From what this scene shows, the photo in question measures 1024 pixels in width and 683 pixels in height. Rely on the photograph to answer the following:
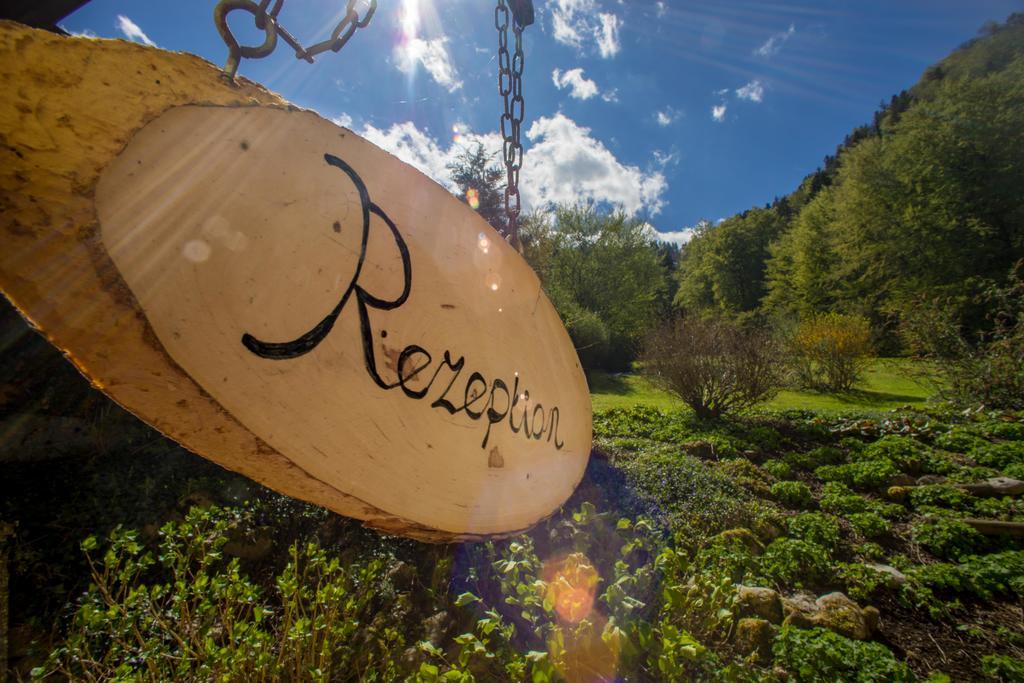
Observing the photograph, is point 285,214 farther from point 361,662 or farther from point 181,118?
point 361,662

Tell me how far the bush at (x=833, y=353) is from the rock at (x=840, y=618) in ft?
34.4

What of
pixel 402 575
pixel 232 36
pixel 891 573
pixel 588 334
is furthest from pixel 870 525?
pixel 588 334

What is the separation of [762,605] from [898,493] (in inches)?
110

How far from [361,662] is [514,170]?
78.2 inches

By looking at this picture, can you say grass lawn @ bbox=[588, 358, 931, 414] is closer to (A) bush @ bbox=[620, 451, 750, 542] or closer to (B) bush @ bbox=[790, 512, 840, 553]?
(A) bush @ bbox=[620, 451, 750, 542]

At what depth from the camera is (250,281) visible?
44cm

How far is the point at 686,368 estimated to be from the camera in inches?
277

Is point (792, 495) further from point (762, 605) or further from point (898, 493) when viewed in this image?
point (762, 605)

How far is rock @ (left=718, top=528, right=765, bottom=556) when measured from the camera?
285 cm

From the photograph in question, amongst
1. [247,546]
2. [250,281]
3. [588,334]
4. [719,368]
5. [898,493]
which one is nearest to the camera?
[250,281]

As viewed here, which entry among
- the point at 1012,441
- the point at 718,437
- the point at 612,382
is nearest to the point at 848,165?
the point at 612,382

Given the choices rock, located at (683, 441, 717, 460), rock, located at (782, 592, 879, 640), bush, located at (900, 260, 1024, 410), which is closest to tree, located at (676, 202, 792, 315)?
bush, located at (900, 260, 1024, 410)

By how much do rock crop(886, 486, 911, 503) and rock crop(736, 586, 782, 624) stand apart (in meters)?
2.63

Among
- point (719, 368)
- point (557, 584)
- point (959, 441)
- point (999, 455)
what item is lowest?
point (557, 584)
